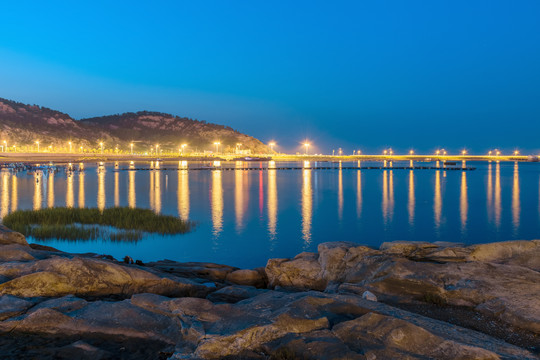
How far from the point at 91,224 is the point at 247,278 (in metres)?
15.6

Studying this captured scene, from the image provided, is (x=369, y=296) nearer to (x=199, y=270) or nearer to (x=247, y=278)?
(x=247, y=278)

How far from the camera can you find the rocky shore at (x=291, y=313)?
253 inches

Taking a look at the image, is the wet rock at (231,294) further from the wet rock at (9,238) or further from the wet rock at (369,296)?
the wet rock at (9,238)

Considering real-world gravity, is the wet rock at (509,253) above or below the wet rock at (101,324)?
above

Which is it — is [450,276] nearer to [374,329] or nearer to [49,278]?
[374,329]

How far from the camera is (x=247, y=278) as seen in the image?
47.0 feet

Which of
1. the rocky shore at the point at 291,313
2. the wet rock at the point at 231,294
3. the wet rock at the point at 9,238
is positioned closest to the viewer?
the rocky shore at the point at 291,313

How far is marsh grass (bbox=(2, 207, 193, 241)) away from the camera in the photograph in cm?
2255

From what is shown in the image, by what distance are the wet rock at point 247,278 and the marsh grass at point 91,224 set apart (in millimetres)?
10362

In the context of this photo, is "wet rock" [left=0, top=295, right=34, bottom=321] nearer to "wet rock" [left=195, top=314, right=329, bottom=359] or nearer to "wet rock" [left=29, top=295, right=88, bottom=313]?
"wet rock" [left=29, top=295, right=88, bottom=313]

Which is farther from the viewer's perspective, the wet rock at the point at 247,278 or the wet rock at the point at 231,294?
the wet rock at the point at 247,278

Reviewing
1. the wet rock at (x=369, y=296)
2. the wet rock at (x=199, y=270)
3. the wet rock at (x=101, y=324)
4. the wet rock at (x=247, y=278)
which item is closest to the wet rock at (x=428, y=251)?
the wet rock at (x=369, y=296)

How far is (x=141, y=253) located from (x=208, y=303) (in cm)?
1322

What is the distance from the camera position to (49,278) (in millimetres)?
9414
